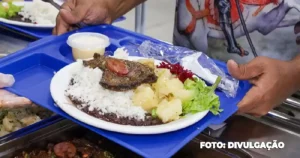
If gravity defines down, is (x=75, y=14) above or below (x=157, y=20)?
above

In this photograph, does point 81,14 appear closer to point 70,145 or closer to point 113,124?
point 70,145

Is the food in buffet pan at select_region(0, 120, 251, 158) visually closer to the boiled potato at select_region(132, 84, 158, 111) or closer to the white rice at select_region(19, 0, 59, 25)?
the boiled potato at select_region(132, 84, 158, 111)

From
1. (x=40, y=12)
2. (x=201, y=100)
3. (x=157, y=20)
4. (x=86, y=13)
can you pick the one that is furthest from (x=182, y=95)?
(x=157, y=20)

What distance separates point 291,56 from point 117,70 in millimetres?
643

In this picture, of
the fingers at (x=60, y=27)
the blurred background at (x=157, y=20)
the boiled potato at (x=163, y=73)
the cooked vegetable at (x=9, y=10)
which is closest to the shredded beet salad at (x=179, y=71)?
the boiled potato at (x=163, y=73)

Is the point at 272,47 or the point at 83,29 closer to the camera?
the point at 272,47

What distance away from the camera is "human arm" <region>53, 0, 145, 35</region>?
153cm

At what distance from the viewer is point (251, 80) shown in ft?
3.89

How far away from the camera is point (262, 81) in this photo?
1.17 metres

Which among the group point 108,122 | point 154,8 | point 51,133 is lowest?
point 154,8

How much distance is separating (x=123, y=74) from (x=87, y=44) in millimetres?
341

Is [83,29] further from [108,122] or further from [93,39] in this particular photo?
[108,122]

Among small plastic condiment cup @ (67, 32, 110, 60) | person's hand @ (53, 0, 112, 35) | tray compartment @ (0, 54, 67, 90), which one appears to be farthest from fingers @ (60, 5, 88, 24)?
tray compartment @ (0, 54, 67, 90)

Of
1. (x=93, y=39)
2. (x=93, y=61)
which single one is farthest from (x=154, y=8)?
(x=93, y=61)
